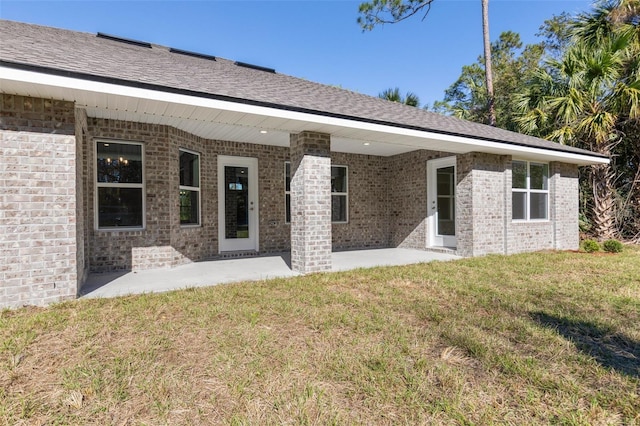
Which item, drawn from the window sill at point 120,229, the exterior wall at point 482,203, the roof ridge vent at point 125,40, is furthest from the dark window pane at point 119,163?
the exterior wall at point 482,203

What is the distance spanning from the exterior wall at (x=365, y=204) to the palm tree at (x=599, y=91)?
20.6 feet

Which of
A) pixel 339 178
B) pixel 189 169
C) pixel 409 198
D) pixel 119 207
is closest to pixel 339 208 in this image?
pixel 339 178

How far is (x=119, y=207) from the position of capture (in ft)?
21.4

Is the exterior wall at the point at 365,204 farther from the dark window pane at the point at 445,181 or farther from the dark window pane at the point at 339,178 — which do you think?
the dark window pane at the point at 445,181

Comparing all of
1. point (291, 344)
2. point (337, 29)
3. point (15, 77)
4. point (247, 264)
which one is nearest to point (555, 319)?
point (291, 344)

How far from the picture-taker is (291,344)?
316 cm

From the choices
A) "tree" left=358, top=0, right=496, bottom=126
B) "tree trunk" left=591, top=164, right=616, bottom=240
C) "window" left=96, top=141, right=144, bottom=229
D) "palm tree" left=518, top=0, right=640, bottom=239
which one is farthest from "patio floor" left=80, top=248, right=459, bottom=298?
"tree" left=358, top=0, right=496, bottom=126

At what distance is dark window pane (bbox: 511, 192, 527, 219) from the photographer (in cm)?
944

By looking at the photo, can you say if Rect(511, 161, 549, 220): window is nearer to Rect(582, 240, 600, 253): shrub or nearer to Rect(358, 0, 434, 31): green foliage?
Rect(582, 240, 600, 253): shrub

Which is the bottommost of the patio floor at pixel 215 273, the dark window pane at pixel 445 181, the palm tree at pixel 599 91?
the patio floor at pixel 215 273

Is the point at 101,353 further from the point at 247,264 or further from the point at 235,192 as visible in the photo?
the point at 235,192

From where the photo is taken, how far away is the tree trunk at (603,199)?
11.0 metres

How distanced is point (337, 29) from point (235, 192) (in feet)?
38.2

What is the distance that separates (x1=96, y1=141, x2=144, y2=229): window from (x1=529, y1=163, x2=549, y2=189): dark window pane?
10583 mm
